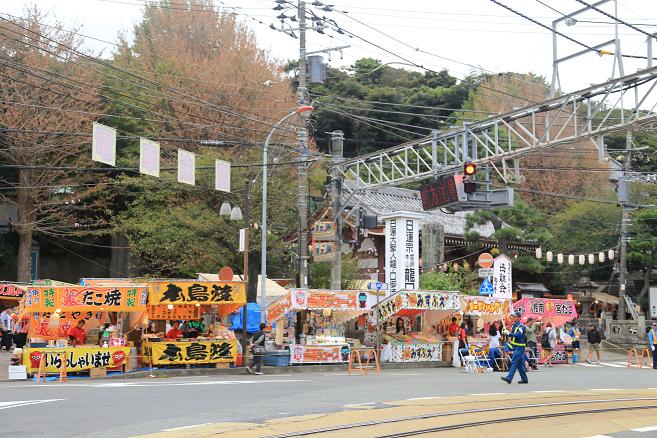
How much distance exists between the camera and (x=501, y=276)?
1474 inches

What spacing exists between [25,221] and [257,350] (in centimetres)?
2001

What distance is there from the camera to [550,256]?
4488 cm

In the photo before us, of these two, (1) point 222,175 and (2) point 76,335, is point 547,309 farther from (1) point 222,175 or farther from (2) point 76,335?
(2) point 76,335

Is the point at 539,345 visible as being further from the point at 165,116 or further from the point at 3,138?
the point at 3,138

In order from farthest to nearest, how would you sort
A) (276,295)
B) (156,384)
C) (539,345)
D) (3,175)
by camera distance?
(3,175) → (276,295) → (539,345) → (156,384)

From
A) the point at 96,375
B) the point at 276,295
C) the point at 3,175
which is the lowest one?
the point at 96,375

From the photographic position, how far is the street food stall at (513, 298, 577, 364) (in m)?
34.2

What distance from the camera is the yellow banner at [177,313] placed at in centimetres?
2916

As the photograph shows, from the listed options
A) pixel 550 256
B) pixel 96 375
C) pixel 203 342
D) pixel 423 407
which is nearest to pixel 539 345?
pixel 550 256

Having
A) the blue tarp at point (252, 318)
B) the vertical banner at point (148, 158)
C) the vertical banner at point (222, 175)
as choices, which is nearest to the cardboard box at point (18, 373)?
the vertical banner at point (148, 158)

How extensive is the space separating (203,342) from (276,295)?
10772mm

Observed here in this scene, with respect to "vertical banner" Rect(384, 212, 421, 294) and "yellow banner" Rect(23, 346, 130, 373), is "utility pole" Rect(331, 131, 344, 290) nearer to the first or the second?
"vertical banner" Rect(384, 212, 421, 294)

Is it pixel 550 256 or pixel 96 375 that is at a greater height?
pixel 550 256

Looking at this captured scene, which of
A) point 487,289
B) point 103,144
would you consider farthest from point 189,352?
point 487,289
